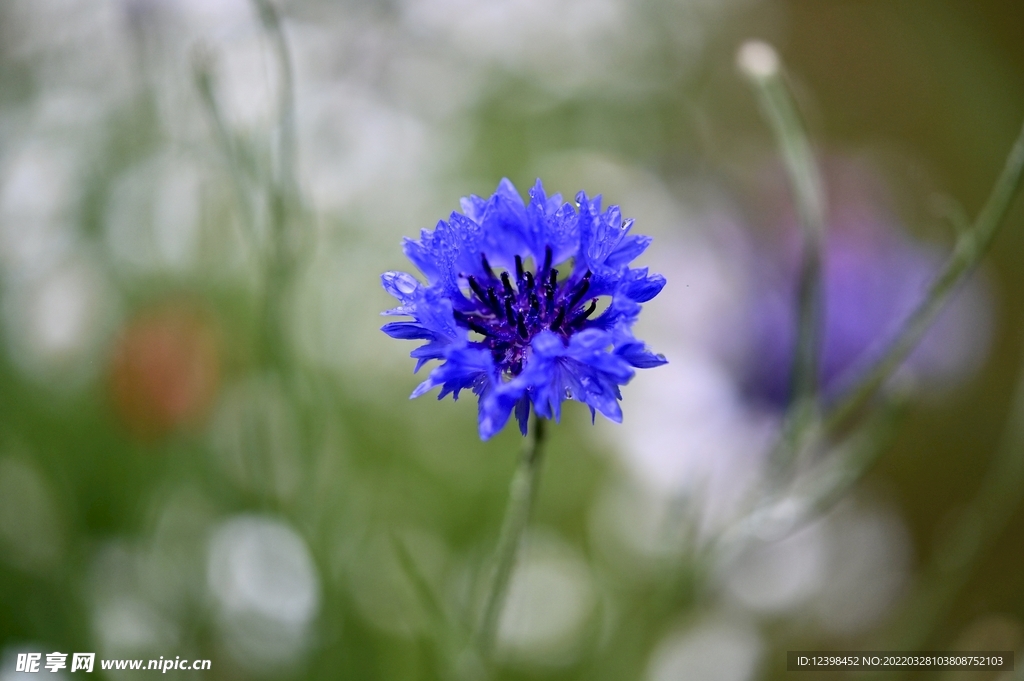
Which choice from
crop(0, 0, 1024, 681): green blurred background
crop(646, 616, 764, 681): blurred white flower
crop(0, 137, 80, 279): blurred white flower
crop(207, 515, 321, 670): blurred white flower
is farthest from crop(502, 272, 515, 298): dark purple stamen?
crop(0, 137, 80, 279): blurred white flower

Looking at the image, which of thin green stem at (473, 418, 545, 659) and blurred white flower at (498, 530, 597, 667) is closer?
thin green stem at (473, 418, 545, 659)

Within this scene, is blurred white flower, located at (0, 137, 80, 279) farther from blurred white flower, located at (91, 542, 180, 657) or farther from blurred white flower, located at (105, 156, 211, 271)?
blurred white flower, located at (91, 542, 180, 657)

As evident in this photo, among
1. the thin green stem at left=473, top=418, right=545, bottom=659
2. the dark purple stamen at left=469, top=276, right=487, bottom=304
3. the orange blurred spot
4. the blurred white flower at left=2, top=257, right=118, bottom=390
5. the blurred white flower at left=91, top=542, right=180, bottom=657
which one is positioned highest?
the blurred white flower at left=2, top=257, right=118, bottom=390

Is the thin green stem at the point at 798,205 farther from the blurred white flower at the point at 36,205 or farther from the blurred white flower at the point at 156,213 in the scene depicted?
the blurred white flower at the point at 36,205

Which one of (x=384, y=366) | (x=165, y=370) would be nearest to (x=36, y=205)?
(x=165, y=370)

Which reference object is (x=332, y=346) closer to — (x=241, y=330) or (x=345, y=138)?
(x=241, y=330)

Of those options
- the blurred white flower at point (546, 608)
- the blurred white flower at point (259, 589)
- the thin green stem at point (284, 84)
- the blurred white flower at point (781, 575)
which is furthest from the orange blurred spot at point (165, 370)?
the blurred white flower at point (781, 575)
